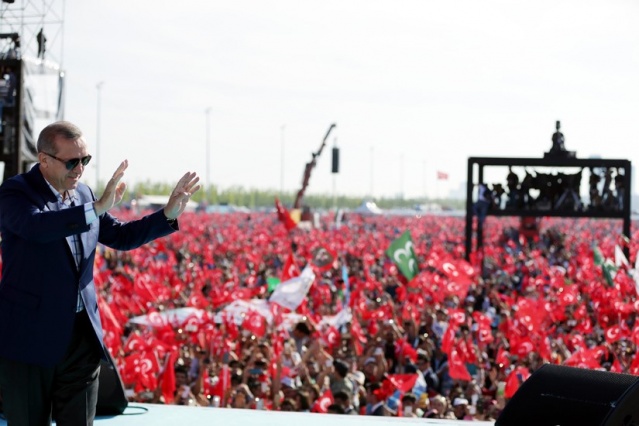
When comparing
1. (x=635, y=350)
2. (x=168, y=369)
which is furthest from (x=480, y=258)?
(x=168, y=369)

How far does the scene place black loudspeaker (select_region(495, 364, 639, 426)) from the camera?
324 centimetres

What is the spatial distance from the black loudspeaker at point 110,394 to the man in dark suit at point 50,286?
1242mm

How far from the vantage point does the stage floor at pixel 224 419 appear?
4.25m

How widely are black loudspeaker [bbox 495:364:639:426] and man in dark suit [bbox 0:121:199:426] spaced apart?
1490 millimetres

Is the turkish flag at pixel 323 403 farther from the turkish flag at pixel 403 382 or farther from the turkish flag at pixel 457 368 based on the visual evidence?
the turkish flag at pixel 457 368

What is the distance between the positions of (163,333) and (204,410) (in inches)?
216

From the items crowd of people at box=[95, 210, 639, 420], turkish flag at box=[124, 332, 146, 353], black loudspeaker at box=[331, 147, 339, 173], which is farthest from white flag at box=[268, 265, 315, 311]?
black loudspeaker at box=[331, 147, 339, 173]

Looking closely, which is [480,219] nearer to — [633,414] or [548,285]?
[548,285]

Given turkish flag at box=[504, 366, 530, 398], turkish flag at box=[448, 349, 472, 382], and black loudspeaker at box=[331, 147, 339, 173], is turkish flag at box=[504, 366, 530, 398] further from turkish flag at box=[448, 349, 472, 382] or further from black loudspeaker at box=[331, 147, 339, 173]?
black loudspeaker at box=[331, 147, 339, 173]

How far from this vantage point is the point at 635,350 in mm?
9656

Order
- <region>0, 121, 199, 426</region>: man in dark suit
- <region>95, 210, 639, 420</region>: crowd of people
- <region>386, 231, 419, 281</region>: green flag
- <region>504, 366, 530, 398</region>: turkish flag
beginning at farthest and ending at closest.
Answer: <region>386, 231, 419, 281</region>: green flag < <region>504, 366, 530, 398</region>: turkish flag < <region>95, 210, 639, 420</region>: crowd of people < <region>0, 121, 199, 426</region>: man in dark suit

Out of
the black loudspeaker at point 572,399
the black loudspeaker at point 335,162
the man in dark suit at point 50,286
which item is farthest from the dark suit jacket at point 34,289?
the black loudspeaker at point 335,162

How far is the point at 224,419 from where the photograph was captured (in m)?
4.35

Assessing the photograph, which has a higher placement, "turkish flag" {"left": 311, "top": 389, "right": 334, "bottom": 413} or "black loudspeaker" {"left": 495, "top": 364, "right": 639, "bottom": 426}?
"black loudspeaker" {"left": 495, "top": 364, "right": 639, "bottom": 426}
